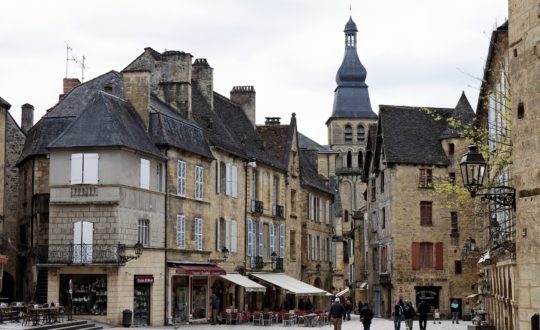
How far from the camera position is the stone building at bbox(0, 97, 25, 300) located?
136 ft

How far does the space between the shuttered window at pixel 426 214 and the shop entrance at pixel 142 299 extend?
21.5 m

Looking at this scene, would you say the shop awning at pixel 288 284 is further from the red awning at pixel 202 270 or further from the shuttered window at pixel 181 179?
the shuttered window at pixel 181 179

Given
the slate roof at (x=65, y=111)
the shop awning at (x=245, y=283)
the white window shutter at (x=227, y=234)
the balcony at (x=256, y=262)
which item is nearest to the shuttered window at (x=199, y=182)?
the white window shutter at (x=227, y=234)

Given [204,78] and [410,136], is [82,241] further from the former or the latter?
[410,136]

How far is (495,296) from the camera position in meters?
29.5

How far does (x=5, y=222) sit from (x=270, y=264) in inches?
516

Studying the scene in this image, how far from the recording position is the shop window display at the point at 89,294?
34.8 meters

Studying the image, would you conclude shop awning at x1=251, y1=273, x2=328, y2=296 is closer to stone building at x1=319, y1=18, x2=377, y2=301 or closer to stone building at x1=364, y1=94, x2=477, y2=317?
stone building at x1=364, y1=94, x2=477, y2=317

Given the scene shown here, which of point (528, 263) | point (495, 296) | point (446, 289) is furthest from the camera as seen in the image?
point (446, 289)

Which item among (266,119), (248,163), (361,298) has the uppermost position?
(266,119)

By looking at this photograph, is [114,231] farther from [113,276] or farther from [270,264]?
[270,264]

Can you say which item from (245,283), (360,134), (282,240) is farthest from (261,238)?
(360,134)

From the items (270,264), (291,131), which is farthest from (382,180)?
(270,264)

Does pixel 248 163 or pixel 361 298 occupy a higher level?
pixel 248 163
